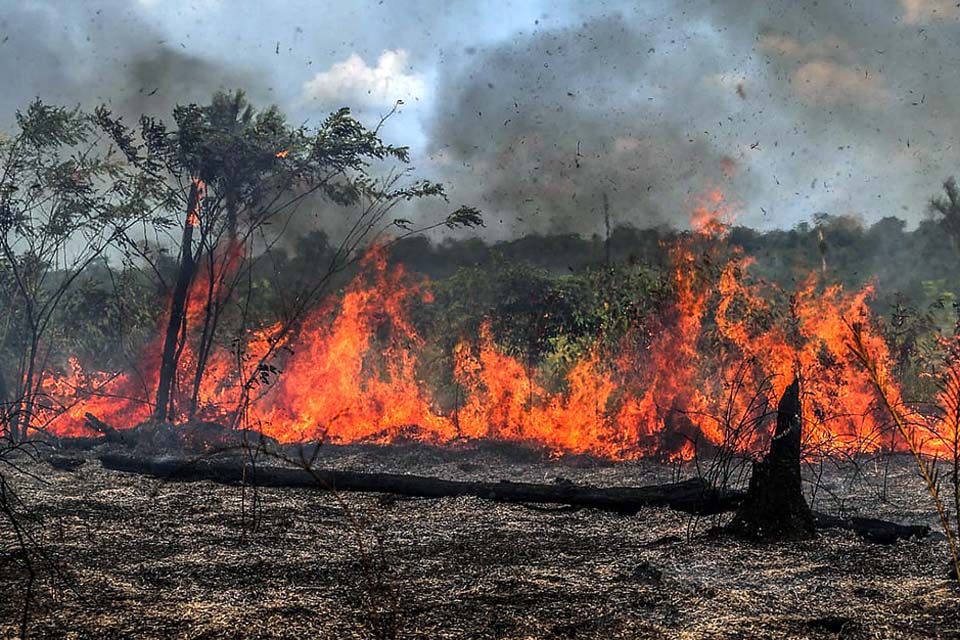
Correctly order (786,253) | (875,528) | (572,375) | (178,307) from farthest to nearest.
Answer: (786,253)
(178,307)
(572,375)
(875,528)

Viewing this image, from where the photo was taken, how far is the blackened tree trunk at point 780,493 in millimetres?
6191

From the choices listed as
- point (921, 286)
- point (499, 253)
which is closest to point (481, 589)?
point (499, 253)

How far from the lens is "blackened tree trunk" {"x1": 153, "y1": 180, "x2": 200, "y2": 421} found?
14898 millimetres

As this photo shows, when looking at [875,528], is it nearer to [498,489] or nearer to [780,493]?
[780,493]

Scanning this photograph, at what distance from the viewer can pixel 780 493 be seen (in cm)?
624

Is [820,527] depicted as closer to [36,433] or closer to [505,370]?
[505,370]

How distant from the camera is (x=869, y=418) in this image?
13258 millimetres

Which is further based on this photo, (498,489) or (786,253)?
(786,253)

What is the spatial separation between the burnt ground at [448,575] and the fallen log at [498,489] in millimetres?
128

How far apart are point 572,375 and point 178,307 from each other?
7.84 meters

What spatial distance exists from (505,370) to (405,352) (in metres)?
2.48

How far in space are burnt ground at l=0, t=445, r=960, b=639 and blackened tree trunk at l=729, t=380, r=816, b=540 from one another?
22cm

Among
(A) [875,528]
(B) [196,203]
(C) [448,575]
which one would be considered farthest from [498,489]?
(B) [196,203]

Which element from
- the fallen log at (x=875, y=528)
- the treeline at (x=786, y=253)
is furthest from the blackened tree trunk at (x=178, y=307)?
the fallen log at (x=875, y=528)
